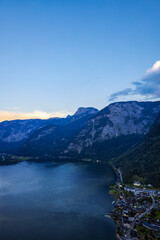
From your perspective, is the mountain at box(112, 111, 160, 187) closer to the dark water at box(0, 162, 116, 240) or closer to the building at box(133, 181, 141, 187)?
the building at box(133, 181, 141, 187)

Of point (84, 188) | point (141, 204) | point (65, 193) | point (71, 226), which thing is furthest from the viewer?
point (84, 188)

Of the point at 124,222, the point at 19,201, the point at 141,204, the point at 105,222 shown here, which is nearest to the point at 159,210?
the point at 141,204

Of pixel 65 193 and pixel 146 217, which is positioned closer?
pixel 146 217

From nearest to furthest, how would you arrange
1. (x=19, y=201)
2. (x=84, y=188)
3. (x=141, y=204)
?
(x=141, y=204), (x=19, y=201), (x=84, y=188)

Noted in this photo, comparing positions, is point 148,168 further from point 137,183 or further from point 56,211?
point 56,211

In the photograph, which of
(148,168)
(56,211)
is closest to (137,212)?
(56,211)

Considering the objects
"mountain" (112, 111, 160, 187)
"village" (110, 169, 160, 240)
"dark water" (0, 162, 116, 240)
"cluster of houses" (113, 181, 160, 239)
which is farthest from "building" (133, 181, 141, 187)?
"dark water" (0, 162, 116, 240)

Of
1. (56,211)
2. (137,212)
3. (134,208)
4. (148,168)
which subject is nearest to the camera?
(137,212)

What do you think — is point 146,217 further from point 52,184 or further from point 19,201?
point 52,184
